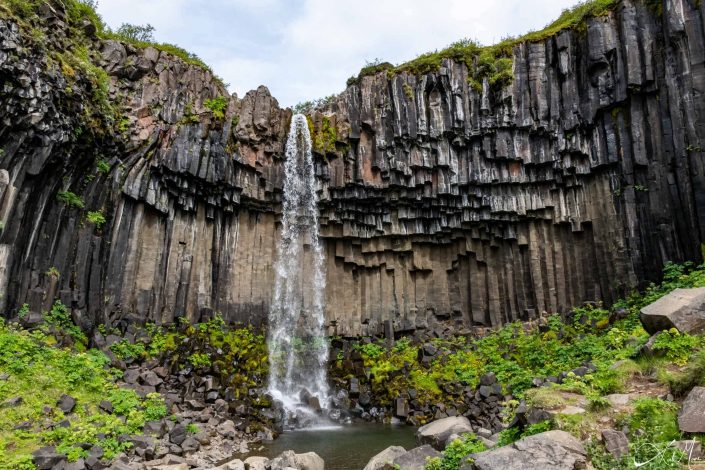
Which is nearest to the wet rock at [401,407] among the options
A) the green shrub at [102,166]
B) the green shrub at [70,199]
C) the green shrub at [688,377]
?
the green shrub at [688,377]

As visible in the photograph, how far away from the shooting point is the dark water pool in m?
11.5

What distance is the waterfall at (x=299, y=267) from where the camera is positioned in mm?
20891

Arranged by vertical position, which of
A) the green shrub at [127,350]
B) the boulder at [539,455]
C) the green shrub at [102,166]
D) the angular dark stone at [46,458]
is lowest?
the angular dark stone at [46,458]

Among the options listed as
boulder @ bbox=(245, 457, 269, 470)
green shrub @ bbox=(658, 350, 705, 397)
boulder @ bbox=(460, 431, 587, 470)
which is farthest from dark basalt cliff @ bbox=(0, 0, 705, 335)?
boulder @ bbox=(460, 431, 587, 470)

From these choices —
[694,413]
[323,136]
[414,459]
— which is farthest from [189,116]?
[694,413]

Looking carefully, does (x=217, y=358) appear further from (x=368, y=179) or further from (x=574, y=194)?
(x=574, y=194)

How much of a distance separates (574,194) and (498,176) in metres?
3.08

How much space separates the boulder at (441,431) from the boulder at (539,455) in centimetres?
391

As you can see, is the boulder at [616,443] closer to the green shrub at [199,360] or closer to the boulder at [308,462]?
the boulder at [308,462]

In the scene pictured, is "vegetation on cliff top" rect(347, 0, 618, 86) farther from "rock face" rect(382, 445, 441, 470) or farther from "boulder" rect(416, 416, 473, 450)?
"rock face" rect(382, 445, 441, 470)

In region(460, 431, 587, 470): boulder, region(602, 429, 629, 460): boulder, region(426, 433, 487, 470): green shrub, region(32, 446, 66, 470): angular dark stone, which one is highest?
region(602, 429, 629, 460): boulder

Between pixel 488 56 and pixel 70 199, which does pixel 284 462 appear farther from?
pixel 488 56

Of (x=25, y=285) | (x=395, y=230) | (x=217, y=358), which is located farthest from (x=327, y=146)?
(x=25, y=285)

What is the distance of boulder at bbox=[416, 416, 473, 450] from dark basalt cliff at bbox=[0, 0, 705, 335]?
34.2 feet
